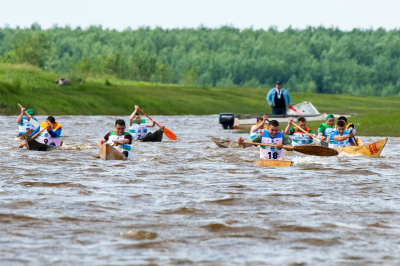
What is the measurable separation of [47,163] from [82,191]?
198 inches

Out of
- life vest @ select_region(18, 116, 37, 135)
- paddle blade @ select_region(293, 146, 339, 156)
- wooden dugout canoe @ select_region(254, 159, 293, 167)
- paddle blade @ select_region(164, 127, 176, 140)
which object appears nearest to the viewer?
wooden dugout canoe @ select_region(254, 159, 293, 167)

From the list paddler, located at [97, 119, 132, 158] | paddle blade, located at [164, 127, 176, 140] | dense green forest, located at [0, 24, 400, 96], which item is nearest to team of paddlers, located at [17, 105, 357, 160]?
paddler, located at [97, 119, 132, 158]

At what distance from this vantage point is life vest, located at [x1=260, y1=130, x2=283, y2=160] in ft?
52.1

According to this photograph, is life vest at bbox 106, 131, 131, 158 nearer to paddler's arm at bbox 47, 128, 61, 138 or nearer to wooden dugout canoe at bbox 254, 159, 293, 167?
paddler's arm at bbox 47, 128, 61, 138

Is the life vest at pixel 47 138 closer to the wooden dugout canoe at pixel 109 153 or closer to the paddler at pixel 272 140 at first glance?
the wooden dugout canoe at pixel 109 153

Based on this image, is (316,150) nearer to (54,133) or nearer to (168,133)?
(54,133)

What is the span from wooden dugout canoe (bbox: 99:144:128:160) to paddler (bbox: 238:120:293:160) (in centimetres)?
339

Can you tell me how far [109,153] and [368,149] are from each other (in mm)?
7485

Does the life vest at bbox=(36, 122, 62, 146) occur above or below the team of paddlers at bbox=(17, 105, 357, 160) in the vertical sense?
below

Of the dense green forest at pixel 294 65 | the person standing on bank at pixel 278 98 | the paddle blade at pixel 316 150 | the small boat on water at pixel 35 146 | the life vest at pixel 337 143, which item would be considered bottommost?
the small boat on water at pixel 35 146

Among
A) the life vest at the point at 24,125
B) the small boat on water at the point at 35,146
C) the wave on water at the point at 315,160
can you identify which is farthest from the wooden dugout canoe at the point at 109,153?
the life vest at the point at 24,125

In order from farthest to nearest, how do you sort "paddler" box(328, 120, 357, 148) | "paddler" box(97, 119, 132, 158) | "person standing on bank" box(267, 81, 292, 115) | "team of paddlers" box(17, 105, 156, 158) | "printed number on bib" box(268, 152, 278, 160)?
1. "person standing on bank" box(267, 81, 292, 115)
2. "paddler" box(328, 120, 357, 148)
3. "team of paddlers" box(17, 105, 156, 158)
4. "paddler" box(97, 119, 132, 158)
5. "printed number on bib" box(268, 152, 278, 160)

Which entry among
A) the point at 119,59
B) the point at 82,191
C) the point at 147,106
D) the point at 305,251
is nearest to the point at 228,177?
the point at 82,191

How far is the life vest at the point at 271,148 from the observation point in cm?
1589
